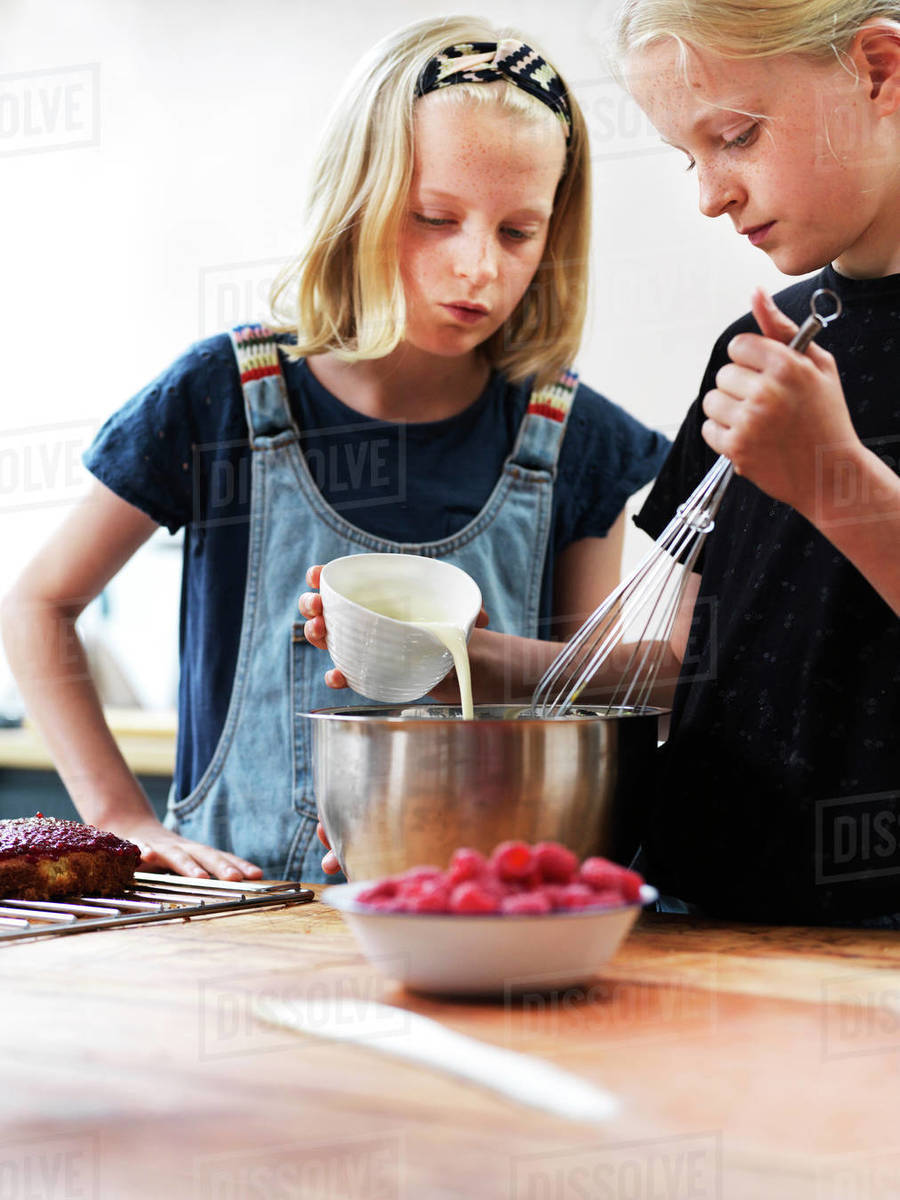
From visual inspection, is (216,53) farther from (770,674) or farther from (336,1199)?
(336,1199)

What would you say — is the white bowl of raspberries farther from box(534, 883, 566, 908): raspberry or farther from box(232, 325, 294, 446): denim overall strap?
box(232, 325, 294, 446): denim overall strap

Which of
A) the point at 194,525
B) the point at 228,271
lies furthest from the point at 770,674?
the point at 228,271

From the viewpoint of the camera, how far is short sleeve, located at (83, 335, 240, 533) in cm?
115

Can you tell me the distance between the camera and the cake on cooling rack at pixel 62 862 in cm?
81

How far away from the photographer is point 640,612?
2.85ft

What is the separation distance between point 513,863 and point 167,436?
28.6 inches

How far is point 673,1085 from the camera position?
44cm

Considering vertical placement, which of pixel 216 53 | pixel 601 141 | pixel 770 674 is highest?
pixel 216 53

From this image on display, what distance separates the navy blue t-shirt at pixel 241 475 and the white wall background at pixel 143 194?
971mm

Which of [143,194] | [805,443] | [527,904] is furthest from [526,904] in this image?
[143,194]

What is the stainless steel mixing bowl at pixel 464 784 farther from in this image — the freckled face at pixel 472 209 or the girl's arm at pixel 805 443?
the freckled face at pixel 472 209

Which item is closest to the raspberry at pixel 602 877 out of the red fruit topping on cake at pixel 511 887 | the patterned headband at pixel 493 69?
the red fruit topping on cake at pixel 511 887

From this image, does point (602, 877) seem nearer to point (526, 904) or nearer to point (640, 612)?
point (526, 904)

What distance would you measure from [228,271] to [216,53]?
1.37 feet
